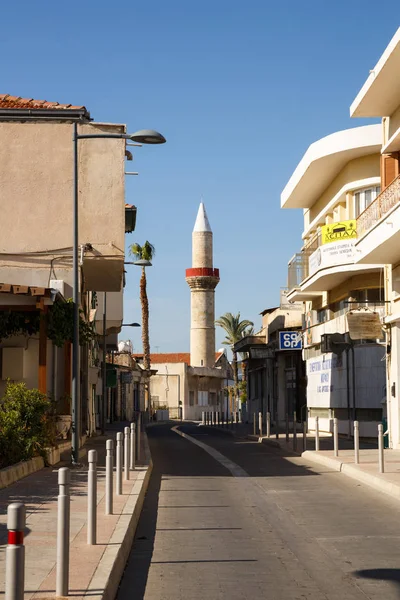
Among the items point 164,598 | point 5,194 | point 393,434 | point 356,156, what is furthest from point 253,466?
point 356,156

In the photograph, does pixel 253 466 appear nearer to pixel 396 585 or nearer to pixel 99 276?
→ pixel 99 276

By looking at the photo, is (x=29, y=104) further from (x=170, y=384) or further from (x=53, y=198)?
(x=170, y=384)

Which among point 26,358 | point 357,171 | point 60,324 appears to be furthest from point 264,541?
point 357,171

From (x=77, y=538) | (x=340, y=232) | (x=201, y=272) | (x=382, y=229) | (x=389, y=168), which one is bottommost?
(x=77, y=538)

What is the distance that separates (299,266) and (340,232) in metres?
7.00

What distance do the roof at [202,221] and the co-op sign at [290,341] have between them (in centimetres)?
5774

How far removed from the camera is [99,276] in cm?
3138

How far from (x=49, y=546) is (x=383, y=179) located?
2096 cm

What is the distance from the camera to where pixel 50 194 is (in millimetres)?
28812

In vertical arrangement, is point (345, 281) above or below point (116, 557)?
above

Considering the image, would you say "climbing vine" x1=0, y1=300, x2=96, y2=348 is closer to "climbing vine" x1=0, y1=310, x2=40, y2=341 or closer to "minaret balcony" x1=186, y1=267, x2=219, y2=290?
"climbing vine" x1=0, y1=310, x2=40, y2=341

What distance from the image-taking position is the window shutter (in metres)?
27.3

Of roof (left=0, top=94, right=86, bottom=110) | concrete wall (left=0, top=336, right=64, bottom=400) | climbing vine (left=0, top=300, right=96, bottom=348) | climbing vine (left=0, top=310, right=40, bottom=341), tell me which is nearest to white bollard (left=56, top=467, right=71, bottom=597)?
climbing vine (left=0, top=300, right=96, bottom=348)

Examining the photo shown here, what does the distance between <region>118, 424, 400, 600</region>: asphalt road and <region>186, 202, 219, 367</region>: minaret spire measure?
83.8 metres
